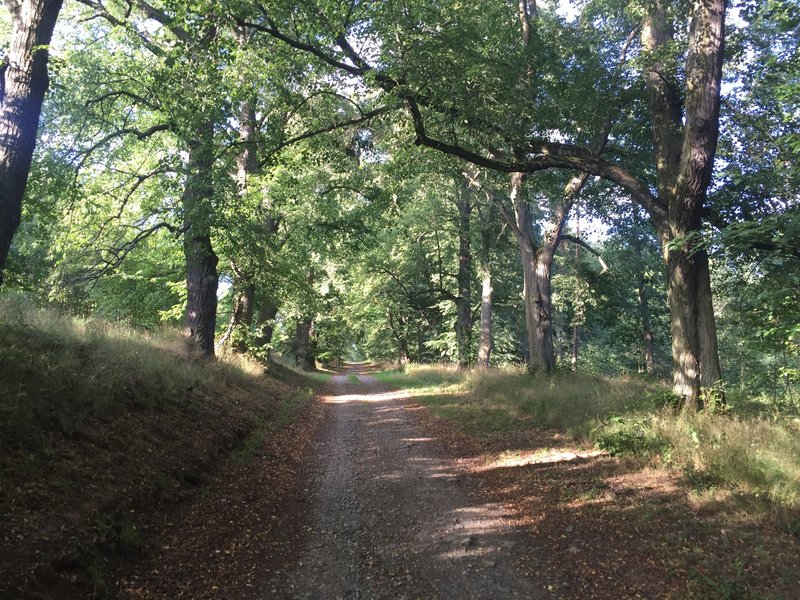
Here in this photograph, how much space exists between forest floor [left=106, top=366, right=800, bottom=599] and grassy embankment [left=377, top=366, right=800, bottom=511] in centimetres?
35

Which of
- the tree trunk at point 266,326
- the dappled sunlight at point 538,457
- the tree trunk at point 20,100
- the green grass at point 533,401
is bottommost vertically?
the dappled sunlight at point 538,457

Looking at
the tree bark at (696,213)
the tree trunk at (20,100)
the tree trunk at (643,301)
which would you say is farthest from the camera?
the tree trunk at (643,301)

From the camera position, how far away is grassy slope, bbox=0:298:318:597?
12.5 feet

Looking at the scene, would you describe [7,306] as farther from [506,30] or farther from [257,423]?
[506,30]

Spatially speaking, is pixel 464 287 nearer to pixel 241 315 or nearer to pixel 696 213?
pixel 241 315

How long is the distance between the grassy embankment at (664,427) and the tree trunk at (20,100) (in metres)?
8.19

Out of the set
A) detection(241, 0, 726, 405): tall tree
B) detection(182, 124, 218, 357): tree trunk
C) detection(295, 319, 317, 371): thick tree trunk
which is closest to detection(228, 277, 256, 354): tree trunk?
detection(182, 124, 218, 357): tree trunk

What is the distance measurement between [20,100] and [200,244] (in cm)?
514

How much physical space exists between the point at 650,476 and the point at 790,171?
5.71 meters

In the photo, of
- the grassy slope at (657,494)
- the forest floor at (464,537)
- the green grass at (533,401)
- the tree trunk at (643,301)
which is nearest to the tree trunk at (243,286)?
the green grass at (533,401)

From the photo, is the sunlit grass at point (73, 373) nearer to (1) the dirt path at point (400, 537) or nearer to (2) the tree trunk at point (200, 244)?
(2) the tree trunk at point (200, 244)

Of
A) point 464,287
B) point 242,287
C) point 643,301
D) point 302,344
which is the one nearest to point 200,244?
point 242,287

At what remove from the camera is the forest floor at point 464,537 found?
398 centimetres

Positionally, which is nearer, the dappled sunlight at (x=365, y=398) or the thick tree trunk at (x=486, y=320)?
the dappled sunlight at (x=365, y=398)
